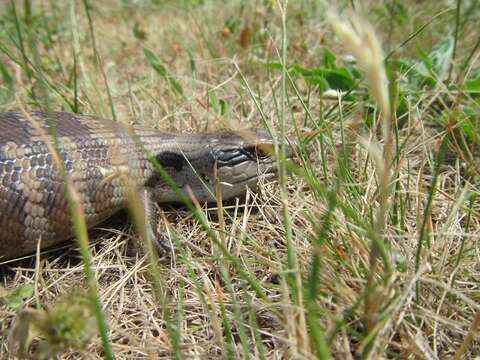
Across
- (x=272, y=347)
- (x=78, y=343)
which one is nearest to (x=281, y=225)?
(x=272, y=347)

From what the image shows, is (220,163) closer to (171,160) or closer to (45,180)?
(171,160)

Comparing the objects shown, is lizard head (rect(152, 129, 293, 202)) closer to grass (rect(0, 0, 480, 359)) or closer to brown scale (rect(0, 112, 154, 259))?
grass (rect(0, 0, 480, 359))

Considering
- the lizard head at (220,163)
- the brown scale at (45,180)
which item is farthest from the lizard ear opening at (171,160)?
the brown scale at (45,180)

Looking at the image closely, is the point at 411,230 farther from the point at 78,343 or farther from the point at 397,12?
the point at 397,12

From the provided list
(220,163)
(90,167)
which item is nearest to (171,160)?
(220,163)

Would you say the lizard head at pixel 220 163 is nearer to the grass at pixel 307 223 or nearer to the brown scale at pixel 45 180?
the grass at pixel 307 223

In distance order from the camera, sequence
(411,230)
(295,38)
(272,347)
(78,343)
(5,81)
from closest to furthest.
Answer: (78,343), (272,347), (411,230), (5,81), (295,38)

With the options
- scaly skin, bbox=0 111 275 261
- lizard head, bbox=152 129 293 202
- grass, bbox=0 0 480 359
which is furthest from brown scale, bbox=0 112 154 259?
lizard head, bbox=152 129 293 202

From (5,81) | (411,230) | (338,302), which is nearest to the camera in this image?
(338,302)
